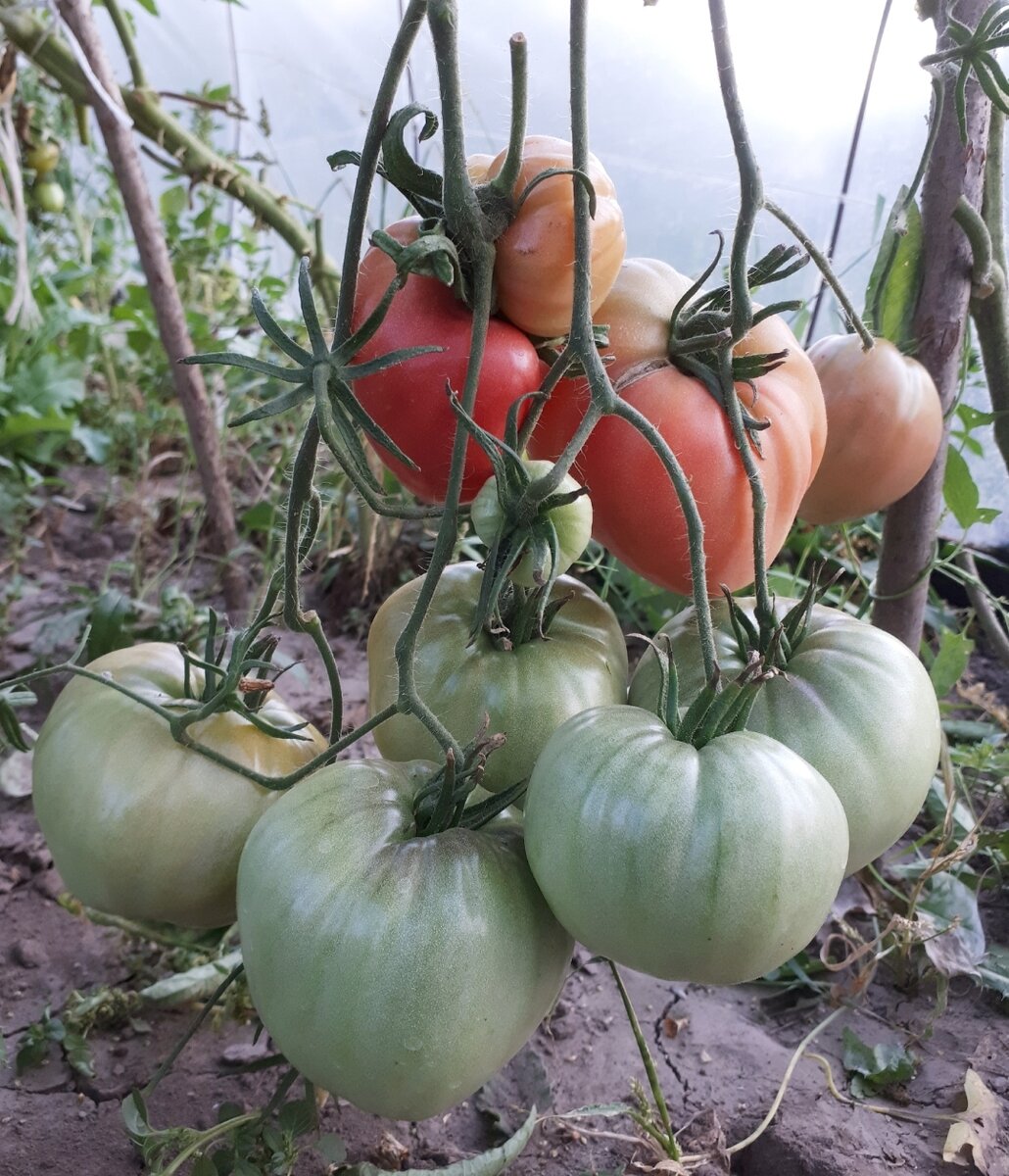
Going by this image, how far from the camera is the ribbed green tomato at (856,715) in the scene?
50cm

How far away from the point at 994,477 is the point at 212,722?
1.58 metres

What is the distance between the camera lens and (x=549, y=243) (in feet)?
1.60

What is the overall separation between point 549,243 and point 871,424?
1.13 feet

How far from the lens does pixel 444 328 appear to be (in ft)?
1.64

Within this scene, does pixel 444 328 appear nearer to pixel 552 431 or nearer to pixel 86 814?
pixel 552 431

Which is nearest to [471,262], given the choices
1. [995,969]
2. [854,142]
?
[995,969]

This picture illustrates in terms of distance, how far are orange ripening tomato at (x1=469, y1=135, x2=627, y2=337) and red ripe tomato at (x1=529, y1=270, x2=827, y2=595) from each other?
5 cm

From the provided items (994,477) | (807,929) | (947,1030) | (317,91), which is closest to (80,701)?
(807,929)

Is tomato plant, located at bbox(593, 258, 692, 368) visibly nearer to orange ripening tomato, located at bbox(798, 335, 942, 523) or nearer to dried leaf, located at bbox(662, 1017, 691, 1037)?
orange ripening tomato, located at bbox(798, 335, 942, 523)

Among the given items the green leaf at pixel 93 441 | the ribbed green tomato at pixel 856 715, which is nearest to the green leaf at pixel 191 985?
the ribbed green tomato at pixel 856 715

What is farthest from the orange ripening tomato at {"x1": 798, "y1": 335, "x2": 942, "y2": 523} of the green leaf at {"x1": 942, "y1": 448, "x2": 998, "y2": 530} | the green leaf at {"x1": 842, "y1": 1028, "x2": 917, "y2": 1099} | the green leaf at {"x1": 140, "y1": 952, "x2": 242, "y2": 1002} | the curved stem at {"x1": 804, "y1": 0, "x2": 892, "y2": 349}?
the curved stem at {"x1": 804, "y1": 0, "x2": 892, "y2": 349}

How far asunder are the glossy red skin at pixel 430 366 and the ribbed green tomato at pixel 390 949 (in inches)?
7.5

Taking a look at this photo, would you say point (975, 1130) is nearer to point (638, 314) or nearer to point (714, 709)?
point (714, 709)

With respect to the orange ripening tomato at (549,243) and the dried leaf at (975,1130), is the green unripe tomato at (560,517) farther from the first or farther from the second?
the dried leaf at (975,1130)
